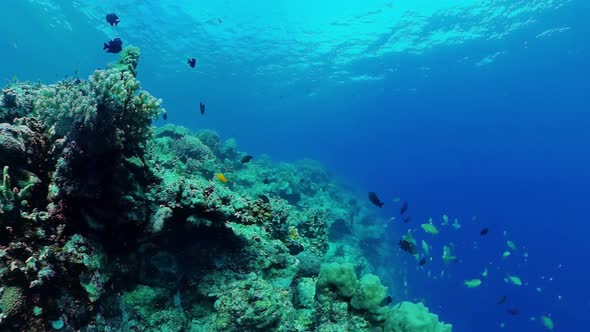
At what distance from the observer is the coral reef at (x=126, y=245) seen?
313 cm

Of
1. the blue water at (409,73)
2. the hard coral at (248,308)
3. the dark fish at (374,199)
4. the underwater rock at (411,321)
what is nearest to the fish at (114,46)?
the hard coral at (248,308)

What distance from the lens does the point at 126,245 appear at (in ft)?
13.3

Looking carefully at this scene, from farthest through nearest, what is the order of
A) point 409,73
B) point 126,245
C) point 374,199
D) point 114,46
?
point 409,73 < point 374,199 < point 114,46 < point 126,245

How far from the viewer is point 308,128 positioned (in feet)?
450

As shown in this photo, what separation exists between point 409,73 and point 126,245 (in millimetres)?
53751

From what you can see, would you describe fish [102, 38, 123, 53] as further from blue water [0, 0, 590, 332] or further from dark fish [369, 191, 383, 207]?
blue water [0, 0, 590, 332]

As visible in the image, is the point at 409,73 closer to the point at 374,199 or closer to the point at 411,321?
the point at 374,199

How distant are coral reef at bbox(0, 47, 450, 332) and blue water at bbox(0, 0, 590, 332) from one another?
52.5ft

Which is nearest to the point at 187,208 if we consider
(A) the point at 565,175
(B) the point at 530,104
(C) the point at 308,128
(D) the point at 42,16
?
(D) the point at 42,16

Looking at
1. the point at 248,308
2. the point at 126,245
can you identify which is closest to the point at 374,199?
the point at 248,308

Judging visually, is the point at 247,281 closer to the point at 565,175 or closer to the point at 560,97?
the point at 560,97

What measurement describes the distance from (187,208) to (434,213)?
13624 centimetres

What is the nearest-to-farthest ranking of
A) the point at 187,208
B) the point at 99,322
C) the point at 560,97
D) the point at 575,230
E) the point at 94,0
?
the point at 99,322 → the point at 187,208 → the point at 94,0 → the point at 560,97 → the point at 575,230

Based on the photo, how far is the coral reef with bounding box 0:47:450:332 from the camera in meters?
3.13
